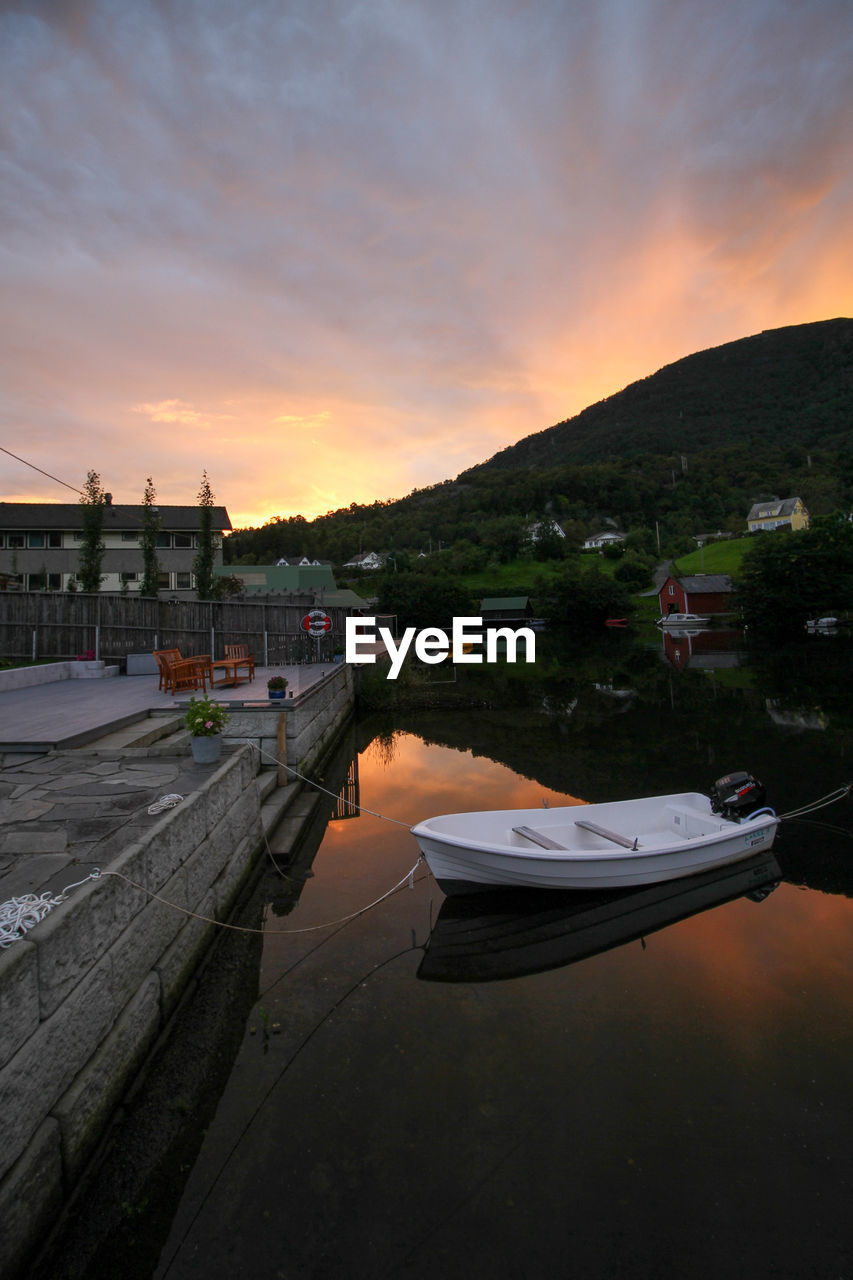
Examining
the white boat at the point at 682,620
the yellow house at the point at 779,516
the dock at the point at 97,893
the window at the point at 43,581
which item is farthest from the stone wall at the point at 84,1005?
the yellow house at the point at 779,516

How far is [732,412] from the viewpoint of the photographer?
166 metres

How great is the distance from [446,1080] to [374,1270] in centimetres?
152

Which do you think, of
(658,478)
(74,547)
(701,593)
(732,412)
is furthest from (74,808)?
(732,412)

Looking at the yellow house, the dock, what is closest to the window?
the dock

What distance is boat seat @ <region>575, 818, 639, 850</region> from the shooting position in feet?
26.0

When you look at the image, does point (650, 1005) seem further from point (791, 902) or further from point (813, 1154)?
point (791, 902)

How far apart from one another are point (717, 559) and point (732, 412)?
380ft

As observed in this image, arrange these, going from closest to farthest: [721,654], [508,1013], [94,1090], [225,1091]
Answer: [94,1090] < [225,1091] < [508,1013] < [721,654]

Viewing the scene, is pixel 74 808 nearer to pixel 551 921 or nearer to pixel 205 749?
pixel 205 749

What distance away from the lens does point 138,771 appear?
772 centimetres

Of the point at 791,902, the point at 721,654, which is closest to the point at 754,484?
the point at 721,654

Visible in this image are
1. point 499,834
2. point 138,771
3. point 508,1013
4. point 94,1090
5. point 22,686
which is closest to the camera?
point 94,1090

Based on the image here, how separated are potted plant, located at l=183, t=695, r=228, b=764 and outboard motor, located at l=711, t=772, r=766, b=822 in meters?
7.29

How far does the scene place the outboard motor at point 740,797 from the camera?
901 centimetres
